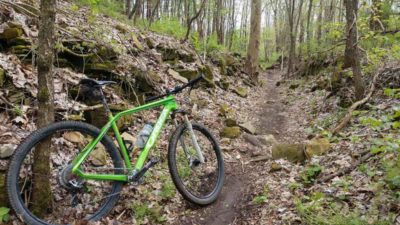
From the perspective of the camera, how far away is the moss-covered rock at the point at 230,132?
721 cm

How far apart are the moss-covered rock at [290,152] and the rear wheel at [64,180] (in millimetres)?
2957

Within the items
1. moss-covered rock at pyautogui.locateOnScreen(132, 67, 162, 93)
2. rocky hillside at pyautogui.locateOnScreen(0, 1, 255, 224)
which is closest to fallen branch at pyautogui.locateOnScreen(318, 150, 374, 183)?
rocky hillside at pyautogui.locateOnScreen(0, 1, 255, 224)

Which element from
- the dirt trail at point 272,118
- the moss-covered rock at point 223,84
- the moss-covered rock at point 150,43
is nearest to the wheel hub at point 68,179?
the dirt trail at point 272,118

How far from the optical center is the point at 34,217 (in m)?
3.15

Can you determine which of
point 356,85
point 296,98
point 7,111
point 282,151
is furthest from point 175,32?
point 7,111

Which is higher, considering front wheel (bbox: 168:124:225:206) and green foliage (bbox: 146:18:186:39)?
green foliage (bbox: 146:18:186:39)

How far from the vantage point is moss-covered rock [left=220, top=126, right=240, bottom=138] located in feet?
23.6

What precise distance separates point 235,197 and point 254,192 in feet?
0.93

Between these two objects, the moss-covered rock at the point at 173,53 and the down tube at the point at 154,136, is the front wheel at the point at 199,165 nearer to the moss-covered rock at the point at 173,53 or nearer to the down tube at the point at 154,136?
the down tube at the point at 154,136

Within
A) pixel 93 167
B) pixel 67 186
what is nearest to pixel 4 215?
pixel 67 186

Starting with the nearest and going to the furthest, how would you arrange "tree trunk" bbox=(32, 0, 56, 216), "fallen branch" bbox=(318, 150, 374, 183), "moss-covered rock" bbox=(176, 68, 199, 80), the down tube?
1. "tree trunk" bbox=(32, 0, 56, 216)
2. the down tube
3. "fallen branch" bbox=(318, 150, 374, 183)
4. "moss-covered rock" bbox=(176, 68, 199, 80)

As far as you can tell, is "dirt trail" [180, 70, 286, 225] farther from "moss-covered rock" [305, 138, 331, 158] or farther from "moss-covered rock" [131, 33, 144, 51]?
"moss-covered rock" [131, 33, 144, 51]

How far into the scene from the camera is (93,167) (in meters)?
3.77

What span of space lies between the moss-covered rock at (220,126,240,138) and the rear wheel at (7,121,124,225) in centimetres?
357
